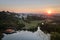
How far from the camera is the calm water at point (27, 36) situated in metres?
1.42

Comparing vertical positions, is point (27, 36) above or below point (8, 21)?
below

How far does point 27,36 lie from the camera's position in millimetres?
1425

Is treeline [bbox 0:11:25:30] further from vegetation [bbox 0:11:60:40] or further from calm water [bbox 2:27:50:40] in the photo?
calm water [bbox 2:27:50:40]

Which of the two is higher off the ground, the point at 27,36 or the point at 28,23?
the point at 28,23

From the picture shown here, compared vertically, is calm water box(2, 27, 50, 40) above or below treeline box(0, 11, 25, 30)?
below

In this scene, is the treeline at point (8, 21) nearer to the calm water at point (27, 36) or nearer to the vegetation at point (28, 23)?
the vegetation at point (28, 23)

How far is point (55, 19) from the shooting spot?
1.46m

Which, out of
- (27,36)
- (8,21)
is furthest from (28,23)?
(8,21)

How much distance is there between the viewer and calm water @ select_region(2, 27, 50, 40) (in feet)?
4.67

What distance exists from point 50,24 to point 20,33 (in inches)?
18.0

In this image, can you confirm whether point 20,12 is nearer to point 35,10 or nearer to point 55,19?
point 35,10

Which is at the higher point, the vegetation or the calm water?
the vegetation

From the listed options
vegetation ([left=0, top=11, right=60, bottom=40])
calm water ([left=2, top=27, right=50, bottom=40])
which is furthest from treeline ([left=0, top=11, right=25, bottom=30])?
calm water ([left=2, top=27, right=50, bottom=40])

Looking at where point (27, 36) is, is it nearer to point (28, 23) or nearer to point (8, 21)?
point (28, 23)
